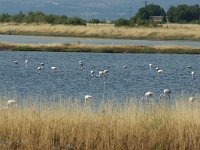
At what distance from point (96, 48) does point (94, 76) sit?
18260 millimetres

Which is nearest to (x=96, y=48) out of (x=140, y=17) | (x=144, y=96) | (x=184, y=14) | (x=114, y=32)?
(x=114, y=32)

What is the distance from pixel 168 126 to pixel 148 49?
40.7m

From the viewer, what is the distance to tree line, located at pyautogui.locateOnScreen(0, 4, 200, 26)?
9611 cm

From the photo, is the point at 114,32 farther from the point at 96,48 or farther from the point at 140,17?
the point at 140,17

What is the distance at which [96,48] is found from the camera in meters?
53.5

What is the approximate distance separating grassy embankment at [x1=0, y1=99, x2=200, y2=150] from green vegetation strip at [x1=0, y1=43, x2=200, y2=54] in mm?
37583

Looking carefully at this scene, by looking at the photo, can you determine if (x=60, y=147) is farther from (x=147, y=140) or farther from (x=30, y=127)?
(x=147, y=140)

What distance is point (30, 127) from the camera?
14.1 meters

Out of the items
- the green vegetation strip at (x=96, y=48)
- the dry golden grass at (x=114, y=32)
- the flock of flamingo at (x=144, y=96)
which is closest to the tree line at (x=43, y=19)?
the dry golden grass at (x=114, y=32)

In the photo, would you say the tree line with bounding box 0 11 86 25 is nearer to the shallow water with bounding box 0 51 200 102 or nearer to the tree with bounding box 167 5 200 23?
the tree with bounding box 167 5 200 23

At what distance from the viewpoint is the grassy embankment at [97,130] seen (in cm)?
1374

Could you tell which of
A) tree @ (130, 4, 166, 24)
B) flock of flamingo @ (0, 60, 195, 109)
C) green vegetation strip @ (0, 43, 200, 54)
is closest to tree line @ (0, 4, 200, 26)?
tree @ (130, 4, 166, 24)

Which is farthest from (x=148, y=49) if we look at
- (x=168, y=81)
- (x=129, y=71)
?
(x=168, y=81)

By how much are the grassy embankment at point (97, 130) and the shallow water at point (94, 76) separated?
4762 mm
